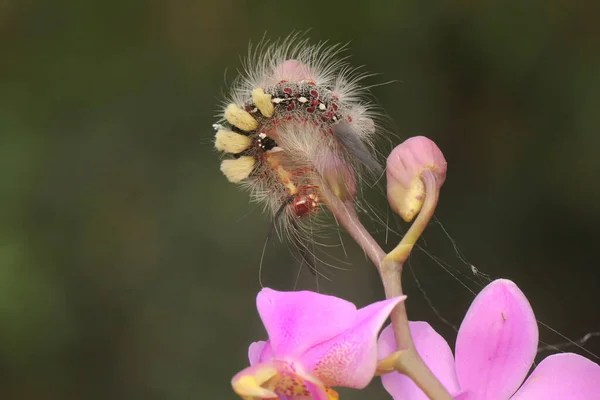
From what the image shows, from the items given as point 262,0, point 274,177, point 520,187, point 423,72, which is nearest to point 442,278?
point 520,187

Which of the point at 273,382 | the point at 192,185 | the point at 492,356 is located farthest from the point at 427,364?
the point at 192,185

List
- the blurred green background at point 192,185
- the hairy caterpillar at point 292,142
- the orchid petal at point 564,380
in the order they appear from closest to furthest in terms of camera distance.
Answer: the orchid petal at point 564,380 < the hairy caterpillar at point 292,142 < the blurred green background at point 192,185

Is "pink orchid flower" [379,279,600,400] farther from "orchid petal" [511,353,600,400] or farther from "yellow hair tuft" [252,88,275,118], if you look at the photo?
"yellow hair tuft" [252,88,275,118]

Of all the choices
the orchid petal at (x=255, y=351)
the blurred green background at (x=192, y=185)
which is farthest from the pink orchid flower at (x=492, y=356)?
the blurred green background at (x=192, y=185)

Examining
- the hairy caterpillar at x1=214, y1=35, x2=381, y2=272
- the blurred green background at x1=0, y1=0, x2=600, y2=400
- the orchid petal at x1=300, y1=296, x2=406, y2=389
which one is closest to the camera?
the orchid petal at x1=300, y1=296, x2=406, y2=389

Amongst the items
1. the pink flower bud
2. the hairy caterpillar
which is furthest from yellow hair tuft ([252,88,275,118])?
the pink flower bud

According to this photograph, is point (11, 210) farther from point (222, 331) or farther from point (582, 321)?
point (582, 321)

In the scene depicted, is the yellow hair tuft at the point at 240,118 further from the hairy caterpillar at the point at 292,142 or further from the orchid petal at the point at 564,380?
the orchid petal at the point at 564,380
